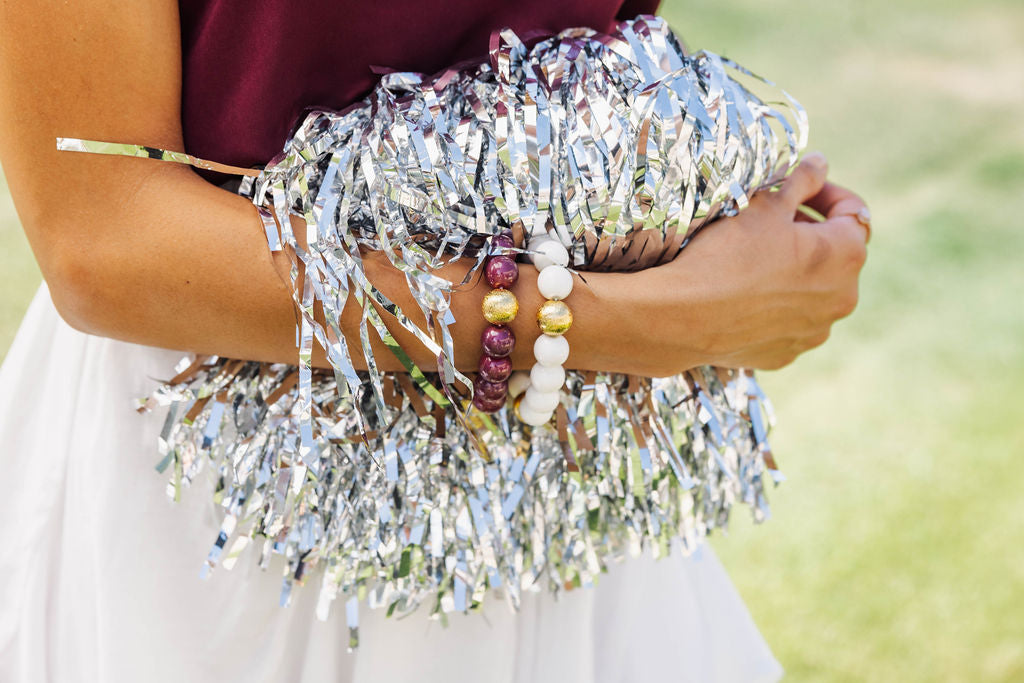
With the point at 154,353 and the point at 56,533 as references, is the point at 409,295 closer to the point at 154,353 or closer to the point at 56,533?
the point at 154,353

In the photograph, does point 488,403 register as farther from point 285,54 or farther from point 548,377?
point 285,54

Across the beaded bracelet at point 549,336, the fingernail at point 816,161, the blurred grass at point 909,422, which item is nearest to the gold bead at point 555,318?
the beaded bracelet at point 549,336

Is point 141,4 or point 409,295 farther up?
point 141,4

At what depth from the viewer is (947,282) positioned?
355 centimetres

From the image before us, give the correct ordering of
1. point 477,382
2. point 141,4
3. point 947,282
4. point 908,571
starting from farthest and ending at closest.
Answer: point 947,282
point 908,571
point 477,382
point 141,4

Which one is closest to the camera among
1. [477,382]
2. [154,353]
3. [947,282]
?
[477,382]

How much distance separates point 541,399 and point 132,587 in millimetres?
403

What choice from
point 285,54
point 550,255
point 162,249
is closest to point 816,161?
point 550,255

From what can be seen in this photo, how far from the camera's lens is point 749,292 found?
81cm

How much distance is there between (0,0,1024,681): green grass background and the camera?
2176 mm

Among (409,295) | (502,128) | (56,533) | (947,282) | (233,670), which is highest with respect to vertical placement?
(947,282)

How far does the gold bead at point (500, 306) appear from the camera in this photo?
697mm

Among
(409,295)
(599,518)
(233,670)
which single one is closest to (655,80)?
(409,295)

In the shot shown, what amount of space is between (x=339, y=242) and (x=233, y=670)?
1.35 feet
